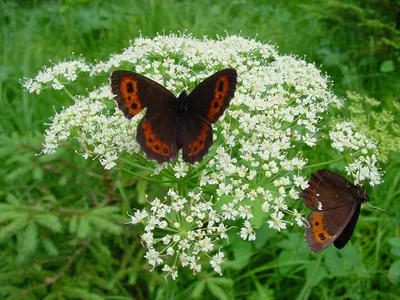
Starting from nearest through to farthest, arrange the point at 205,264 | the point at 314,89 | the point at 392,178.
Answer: the point at 314,89 → the point at 205,264 → the point at 392,178

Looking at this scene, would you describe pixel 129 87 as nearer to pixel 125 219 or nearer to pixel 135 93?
pixel 135 93

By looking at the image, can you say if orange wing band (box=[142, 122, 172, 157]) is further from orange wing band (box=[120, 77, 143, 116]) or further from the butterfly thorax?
the butterfly thorax

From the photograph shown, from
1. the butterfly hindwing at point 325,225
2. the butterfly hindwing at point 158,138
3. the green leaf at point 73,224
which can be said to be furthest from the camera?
the green leaf at point 73,224

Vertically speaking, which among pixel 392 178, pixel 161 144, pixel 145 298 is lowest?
pixel 145 298

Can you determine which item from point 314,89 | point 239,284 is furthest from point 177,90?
point 239,284

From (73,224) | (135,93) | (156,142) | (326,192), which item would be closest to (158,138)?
(156,142)

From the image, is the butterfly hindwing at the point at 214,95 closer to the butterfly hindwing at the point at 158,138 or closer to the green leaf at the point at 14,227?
the butterfly hindwing at the point at 158,138

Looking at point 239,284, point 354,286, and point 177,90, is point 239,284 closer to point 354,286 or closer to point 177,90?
point 354,286

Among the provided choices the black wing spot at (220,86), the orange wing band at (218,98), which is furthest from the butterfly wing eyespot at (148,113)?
the black wing spot at (220,86)
